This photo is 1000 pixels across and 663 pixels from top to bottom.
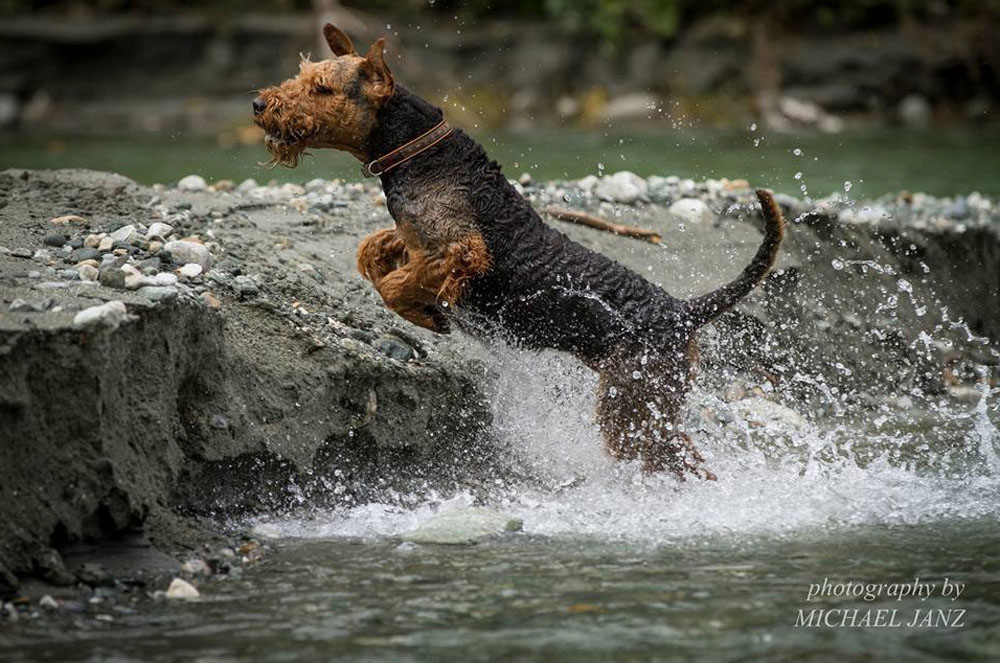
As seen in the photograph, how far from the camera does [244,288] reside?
6.64 m

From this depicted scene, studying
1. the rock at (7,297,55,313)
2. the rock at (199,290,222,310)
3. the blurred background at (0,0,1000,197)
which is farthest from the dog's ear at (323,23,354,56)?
the blurred background at (0,0,1000,197)

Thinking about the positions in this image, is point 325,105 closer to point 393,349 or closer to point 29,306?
point 393,349

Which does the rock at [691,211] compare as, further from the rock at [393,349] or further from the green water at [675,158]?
the rock at [393,349]

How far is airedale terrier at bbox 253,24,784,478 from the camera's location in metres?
6.09

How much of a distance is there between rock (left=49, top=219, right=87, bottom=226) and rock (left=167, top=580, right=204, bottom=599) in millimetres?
2611

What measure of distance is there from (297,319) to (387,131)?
3.73 ft

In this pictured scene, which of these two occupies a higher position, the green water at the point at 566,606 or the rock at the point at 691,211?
the rock at the point at 691,211

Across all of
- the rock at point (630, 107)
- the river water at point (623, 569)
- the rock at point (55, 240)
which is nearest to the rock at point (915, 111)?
the rock at point (630, 107)

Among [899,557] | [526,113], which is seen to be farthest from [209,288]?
[526,113]

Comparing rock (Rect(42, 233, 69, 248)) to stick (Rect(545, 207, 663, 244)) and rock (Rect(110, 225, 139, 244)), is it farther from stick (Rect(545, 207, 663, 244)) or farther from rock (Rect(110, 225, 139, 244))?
stick (Rect(545, 207, 663, 244))

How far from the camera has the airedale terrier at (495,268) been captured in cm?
609

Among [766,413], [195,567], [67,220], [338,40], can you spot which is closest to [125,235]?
[67,220]

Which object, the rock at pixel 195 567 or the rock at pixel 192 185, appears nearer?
the rock at pixel 195 567

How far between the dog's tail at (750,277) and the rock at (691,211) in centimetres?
298
